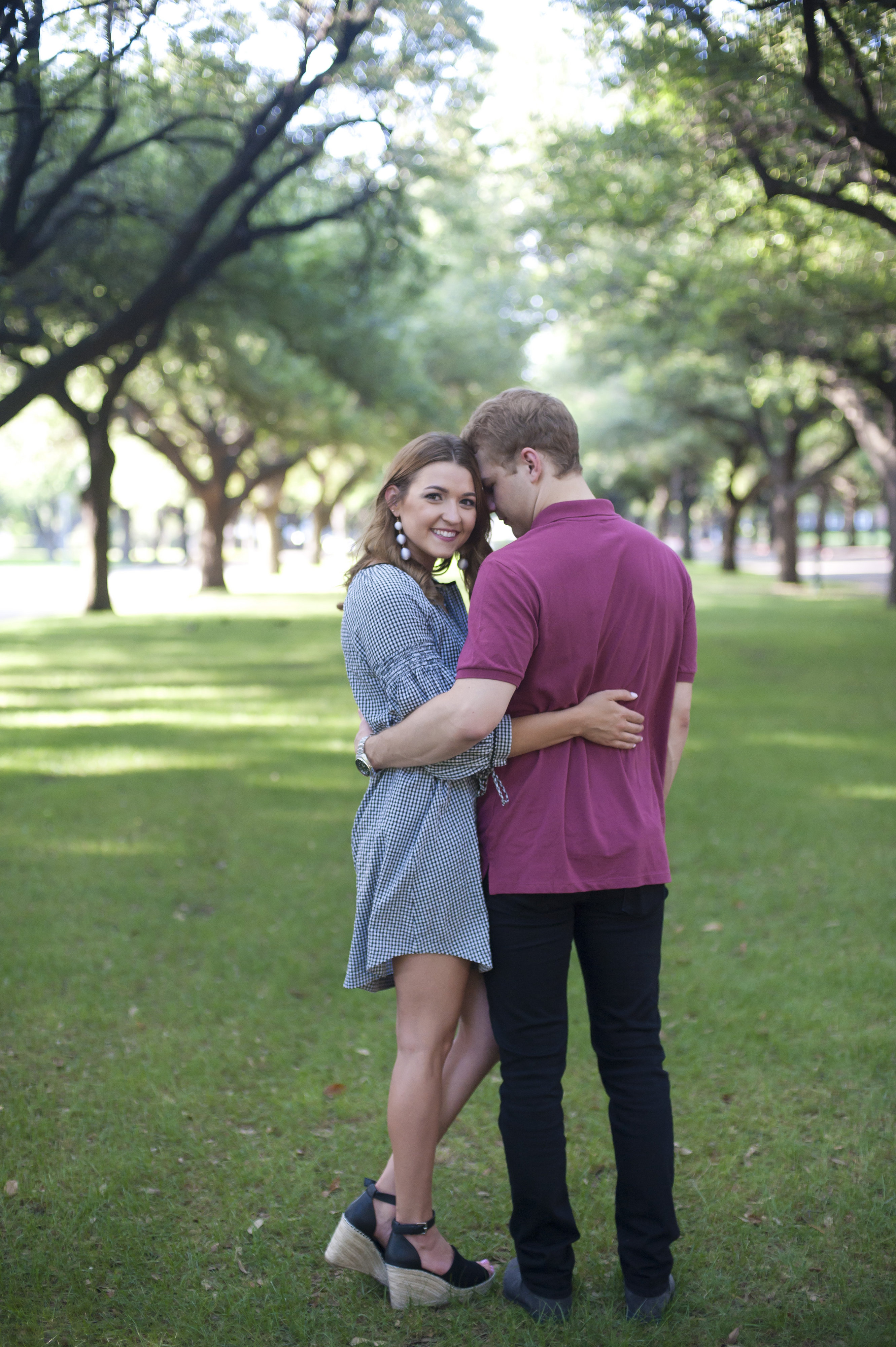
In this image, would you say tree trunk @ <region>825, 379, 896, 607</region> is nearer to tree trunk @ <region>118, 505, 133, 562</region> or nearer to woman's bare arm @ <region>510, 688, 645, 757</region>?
woman's bare arm @ <region>510, 688, 645, 757</region>

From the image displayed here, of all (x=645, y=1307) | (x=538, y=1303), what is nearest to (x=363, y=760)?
(x=538, y=1303)

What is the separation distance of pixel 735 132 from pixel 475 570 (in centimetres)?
745

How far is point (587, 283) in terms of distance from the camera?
1869 cm

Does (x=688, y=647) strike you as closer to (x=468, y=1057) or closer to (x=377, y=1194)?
(x=468, y=1057)

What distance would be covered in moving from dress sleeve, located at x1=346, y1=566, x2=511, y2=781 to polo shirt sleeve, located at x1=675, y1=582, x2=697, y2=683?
0.55 metres

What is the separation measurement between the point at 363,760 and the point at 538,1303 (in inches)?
56.6

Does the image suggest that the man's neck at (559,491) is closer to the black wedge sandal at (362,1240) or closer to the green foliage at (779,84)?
the black wedge sandal at (362,1240)

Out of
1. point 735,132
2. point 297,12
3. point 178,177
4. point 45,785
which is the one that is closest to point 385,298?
point 178,177

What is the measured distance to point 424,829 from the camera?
9.23 ft

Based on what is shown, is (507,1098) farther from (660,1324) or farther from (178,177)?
(178,177)

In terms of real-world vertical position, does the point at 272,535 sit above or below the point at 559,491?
above

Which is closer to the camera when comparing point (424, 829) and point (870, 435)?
point (424, 829)

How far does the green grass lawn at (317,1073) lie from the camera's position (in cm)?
309

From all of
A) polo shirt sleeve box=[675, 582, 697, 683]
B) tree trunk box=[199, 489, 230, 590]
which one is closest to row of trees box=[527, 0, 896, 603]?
polo shirt sleeve box=[675, 582, 697, 683]
